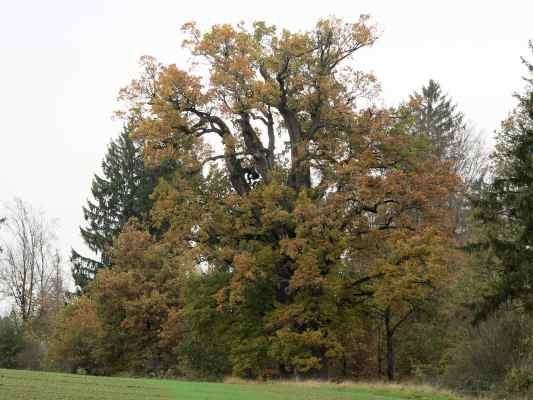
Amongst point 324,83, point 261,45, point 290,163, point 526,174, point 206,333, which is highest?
point 261,45

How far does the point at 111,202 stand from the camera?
2397 inches

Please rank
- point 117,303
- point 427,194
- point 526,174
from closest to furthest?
point 526,174 → point 427,194 → point 117,303

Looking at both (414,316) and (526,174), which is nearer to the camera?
(526,174)

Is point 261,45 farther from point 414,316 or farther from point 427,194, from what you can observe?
point 414,316

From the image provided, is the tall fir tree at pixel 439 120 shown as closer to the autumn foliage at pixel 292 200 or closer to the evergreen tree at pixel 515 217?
the autumn foliage at pixel 292 200

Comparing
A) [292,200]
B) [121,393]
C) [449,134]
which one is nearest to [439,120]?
[449,134]

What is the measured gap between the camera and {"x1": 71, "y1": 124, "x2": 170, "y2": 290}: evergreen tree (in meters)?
60.3

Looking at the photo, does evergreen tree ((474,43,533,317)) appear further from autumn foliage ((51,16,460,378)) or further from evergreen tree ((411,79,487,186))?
evergreen tree ((411,79,487,186))

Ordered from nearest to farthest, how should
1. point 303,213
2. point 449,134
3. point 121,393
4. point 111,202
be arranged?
point 121,393 → point 303,213 → point 449,134 → point 111,202

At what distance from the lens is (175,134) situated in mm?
33750

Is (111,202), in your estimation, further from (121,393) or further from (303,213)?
(121,393)

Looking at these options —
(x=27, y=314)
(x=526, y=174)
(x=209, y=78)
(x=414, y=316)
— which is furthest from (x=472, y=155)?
(x=27, y=314)

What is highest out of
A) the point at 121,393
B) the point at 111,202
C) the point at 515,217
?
the point at 111,202

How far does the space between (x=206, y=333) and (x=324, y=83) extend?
1271 cm
